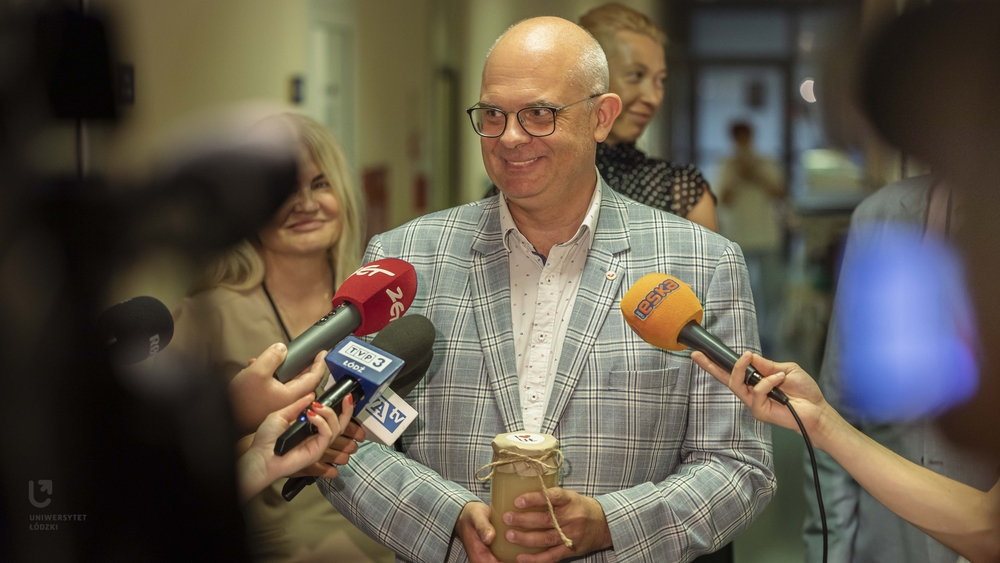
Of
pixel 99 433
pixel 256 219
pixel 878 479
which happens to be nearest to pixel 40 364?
pixel 99 433

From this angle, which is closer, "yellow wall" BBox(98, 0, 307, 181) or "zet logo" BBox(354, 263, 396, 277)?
"zet logo" BBox(354, 263, 396, 277)

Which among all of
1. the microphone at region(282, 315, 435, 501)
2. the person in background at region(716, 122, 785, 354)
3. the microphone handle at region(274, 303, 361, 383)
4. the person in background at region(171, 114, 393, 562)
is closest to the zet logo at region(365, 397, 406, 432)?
the microphone at region(282, 315, 435, 501)

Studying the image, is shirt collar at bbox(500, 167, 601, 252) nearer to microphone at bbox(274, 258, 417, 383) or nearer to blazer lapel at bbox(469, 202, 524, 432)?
blazer lapel at bbox(469, 202, 524, 432)

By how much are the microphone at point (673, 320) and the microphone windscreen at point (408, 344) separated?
33cm

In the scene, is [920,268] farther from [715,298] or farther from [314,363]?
[314,363]

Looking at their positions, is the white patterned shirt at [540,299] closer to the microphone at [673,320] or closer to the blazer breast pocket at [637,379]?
the blazer breast pocket at [637,379]

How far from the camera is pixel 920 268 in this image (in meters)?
1.97

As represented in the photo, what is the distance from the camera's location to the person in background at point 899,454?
1874 millimetres

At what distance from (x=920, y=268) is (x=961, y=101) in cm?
45

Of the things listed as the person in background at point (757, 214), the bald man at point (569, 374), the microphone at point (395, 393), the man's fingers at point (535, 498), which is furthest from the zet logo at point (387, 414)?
the person in background at point (757, 214)

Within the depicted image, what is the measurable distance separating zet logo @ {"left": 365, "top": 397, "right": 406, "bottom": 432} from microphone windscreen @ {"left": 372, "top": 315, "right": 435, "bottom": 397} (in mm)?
81

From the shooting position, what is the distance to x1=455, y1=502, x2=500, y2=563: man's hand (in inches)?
49.6

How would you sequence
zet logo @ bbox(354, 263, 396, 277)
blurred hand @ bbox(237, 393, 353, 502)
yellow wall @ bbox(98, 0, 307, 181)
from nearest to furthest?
blurred hand @ bbox(237, 393, 353, 502) < zet logo @ bbox(354, 263, 396, 277) < yellow wall @ bbox(98, 0, 307, 181)

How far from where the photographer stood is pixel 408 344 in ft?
4.08
